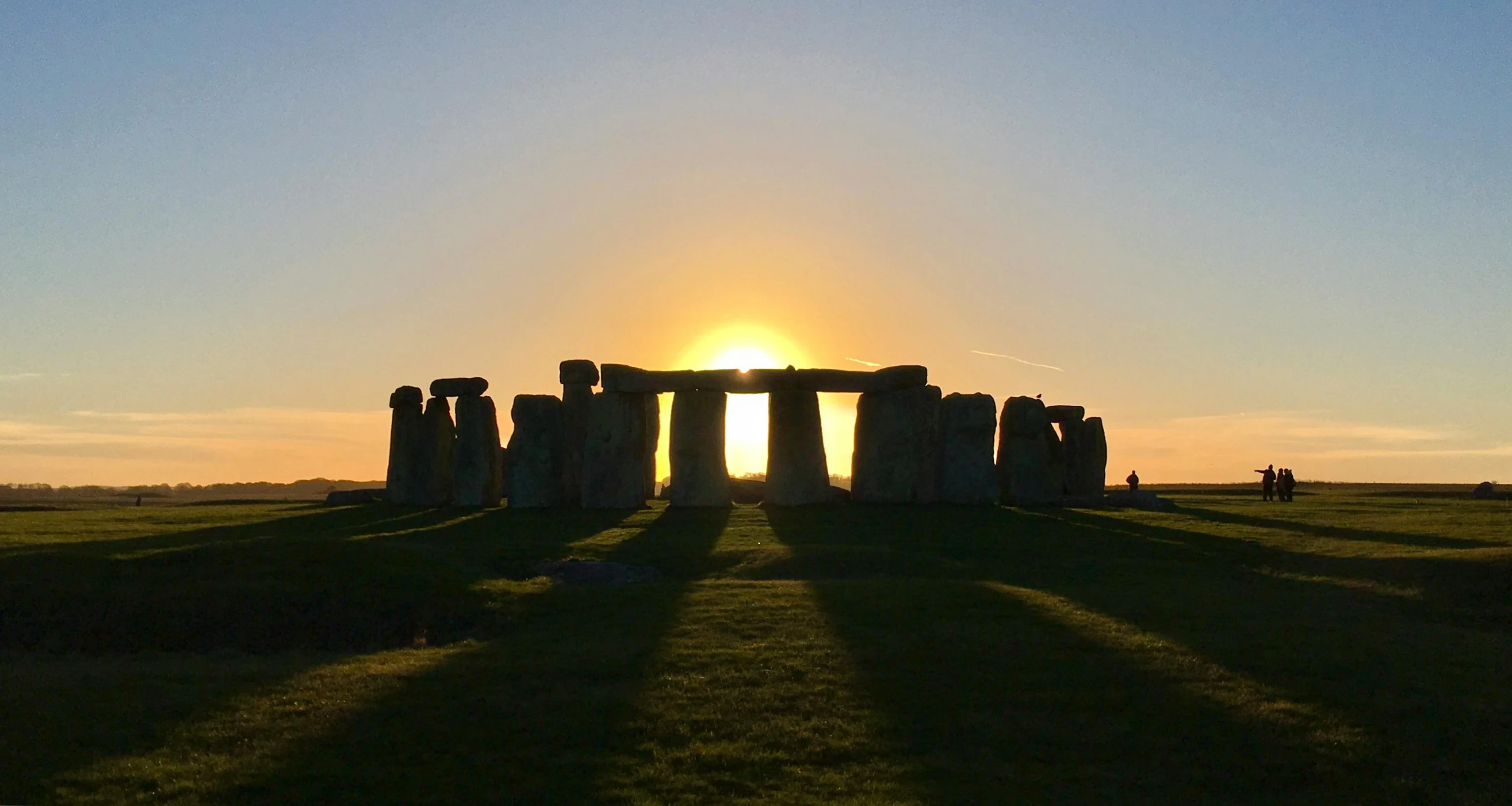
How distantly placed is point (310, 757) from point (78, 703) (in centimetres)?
358

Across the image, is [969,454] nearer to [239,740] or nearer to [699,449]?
[699,449]

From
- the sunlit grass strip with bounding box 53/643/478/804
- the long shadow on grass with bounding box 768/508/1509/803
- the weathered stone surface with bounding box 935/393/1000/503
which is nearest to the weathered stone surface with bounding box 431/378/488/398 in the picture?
the weathered stone surface with bounding box 935/393/1000/503

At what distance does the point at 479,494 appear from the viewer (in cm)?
4441

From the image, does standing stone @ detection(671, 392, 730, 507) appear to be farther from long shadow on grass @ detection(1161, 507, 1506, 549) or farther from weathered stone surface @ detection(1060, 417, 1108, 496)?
long shadow on grass @ detection(1161, 507, 1506, 549)

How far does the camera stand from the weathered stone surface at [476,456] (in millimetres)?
44438

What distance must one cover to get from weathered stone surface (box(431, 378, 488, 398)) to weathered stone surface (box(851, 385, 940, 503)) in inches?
483

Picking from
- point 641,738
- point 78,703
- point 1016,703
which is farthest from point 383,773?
point 1016,703

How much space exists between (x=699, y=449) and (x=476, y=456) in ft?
26.1

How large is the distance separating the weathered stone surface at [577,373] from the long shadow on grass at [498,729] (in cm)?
2329

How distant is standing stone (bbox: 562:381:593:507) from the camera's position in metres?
43.1

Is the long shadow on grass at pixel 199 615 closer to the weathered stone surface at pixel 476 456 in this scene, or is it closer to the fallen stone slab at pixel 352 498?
the weathered stone surface at pixel 476 456

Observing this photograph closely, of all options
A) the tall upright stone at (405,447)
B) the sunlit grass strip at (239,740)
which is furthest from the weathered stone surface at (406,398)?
the sunlit grass strip at (239,740)

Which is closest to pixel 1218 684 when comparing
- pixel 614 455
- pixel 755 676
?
pixel 755 676

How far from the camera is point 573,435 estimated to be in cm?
4325
